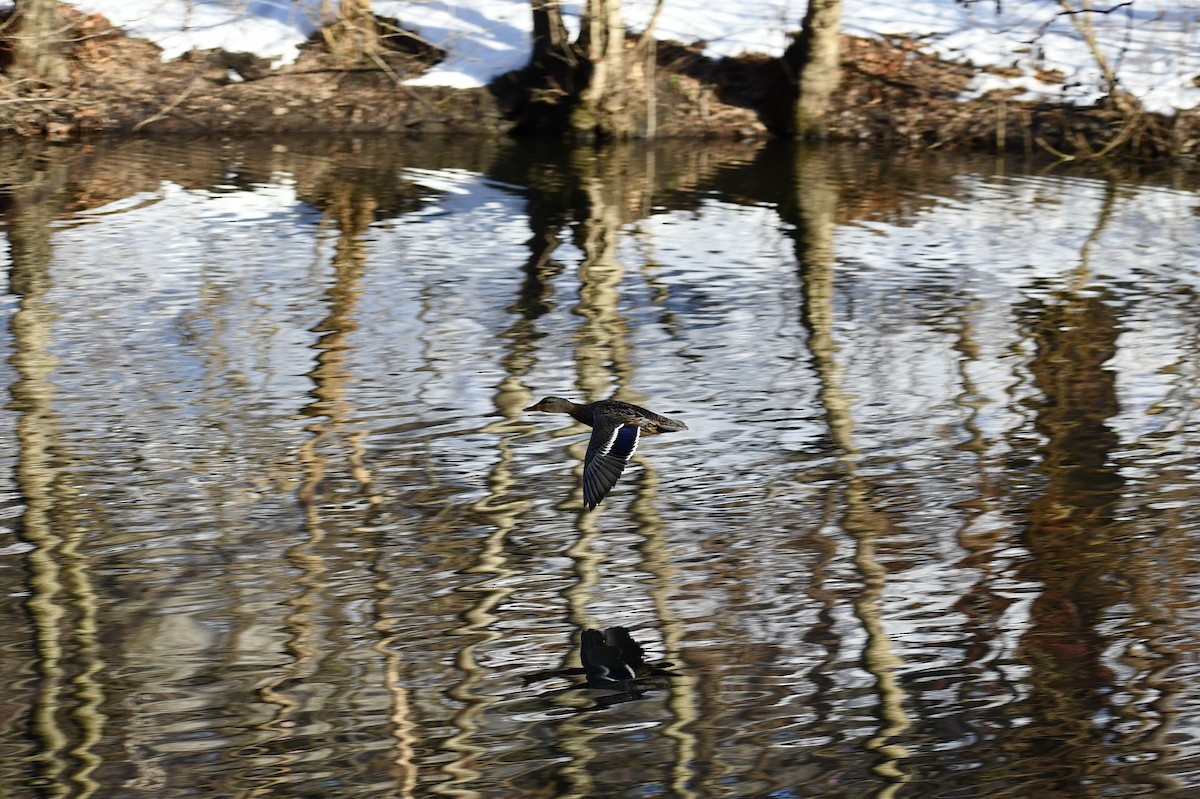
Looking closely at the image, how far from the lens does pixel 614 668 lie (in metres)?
6.30

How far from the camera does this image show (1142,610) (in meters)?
6.92

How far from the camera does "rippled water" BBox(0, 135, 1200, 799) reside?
571cm

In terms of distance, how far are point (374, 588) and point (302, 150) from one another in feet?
45.6

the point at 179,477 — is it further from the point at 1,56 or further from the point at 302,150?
the point at 1,56

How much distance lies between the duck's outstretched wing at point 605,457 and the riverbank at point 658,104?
47.6 ft

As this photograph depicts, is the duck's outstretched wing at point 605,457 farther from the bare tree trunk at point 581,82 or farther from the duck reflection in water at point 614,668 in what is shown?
the bare tree trunk at point 581,82

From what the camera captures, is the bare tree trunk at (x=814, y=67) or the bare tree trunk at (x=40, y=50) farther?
the bare tree trunk at (x=814, y=67)

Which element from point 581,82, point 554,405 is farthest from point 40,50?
point 554,405

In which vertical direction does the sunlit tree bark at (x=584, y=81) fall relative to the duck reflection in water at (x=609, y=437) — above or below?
above

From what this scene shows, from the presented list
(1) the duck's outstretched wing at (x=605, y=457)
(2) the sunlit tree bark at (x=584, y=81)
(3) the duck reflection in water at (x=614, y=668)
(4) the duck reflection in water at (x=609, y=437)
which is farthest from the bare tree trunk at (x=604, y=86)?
(3) the duck reflection in water at (x=614, y=668)

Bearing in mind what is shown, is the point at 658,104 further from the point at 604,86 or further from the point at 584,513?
the point at 584,513

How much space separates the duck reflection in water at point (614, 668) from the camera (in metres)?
6.13

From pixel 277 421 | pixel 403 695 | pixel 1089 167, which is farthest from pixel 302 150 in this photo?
pixel 403 695

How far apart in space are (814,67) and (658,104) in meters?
2.20
